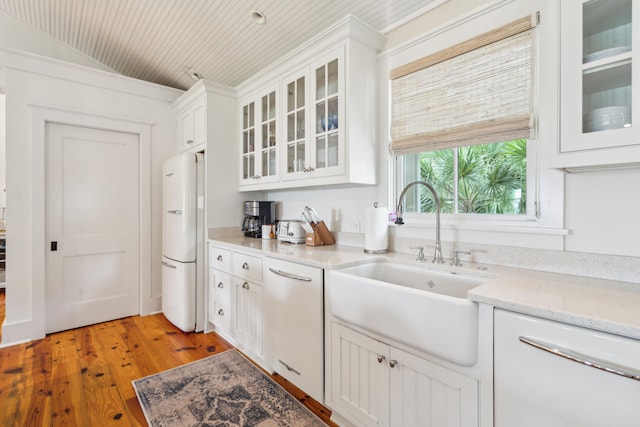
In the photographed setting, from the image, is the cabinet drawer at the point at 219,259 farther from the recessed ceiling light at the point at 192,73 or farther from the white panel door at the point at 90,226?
the recessed ceiling light at the point at 192,73

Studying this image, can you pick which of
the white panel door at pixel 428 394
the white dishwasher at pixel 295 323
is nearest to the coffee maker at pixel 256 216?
the white dishwasher at pixel 295 323

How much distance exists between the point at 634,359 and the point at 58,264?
161 inches

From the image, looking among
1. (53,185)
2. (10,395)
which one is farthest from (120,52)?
(10,395)

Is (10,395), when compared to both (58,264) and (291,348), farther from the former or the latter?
(291,348)

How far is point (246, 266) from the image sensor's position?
2387 millimetres

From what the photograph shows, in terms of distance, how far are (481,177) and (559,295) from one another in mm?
934

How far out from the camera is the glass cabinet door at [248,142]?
2984 millimetres

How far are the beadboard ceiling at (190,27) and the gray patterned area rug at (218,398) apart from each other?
2607 millimetres

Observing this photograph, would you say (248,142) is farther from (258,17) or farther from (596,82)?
(596,82)

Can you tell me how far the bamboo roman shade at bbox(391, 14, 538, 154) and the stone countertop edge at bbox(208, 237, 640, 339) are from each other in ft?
2.37

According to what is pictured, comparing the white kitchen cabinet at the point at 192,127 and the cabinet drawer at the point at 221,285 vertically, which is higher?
the white kitchen cabinet at the point at 192,127

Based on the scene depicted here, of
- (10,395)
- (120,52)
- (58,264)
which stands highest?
(120,52)

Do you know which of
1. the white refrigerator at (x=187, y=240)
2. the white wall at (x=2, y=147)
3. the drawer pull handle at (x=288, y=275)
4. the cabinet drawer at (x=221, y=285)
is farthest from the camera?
the white wall at (x=2, y=147)

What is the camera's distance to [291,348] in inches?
77.1
